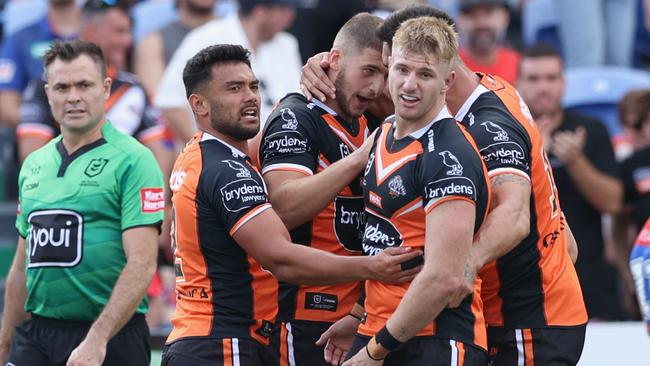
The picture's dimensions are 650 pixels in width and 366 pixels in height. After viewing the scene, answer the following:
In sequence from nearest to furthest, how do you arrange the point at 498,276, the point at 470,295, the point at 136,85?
1. the point at 470,295
2. the point at 498,276
3. the point at 136,85

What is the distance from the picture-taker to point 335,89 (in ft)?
19.4

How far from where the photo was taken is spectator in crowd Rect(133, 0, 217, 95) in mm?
10117

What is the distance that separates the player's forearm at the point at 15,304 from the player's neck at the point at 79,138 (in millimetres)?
616

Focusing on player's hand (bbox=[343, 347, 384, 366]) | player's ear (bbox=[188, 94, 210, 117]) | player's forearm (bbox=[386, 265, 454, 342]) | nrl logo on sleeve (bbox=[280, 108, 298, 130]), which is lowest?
player's hand (bbox=[343, 347, 384, 366])

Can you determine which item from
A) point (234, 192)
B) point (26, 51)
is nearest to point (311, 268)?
point (234, 192)

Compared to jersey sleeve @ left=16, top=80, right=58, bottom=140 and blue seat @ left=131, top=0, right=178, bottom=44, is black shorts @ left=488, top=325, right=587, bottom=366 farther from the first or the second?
blue seat @ left=131, top=0, right=178, bottom=44

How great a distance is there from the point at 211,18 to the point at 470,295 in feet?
18.4

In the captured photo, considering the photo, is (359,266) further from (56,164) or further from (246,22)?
(246,22)

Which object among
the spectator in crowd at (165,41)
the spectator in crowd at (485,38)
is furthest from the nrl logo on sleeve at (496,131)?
the spectator in crowd at (165,41)

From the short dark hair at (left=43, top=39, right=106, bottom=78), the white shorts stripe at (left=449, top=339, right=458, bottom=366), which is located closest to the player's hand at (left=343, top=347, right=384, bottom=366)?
the white shorts stripe at (left=449, top=339, right=458, bottom=366)

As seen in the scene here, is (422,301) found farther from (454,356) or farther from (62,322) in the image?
(62,322)

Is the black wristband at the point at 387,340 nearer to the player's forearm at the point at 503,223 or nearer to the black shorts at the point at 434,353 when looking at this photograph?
the black shorts at the point at 434,353

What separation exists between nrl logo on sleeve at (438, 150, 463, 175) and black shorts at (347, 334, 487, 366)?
0.71m

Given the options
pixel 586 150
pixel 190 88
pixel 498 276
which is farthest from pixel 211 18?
pixel 498 276
